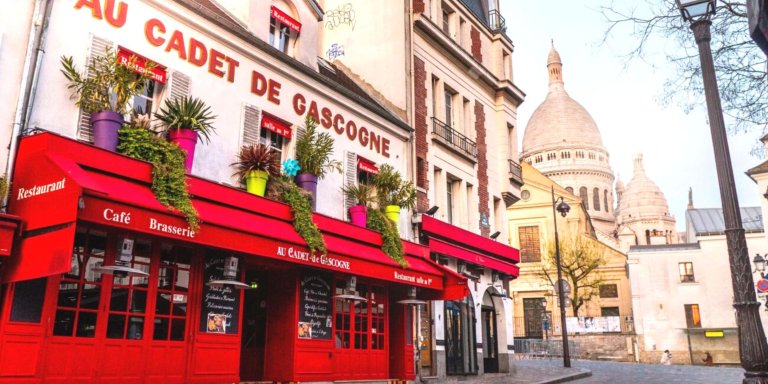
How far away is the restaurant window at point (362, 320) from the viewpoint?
45.5ft

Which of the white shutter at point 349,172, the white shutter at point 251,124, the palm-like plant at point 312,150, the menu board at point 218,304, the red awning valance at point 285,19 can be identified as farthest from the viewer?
the white shutter at point 349,172

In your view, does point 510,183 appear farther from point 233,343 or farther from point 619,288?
point 619,288

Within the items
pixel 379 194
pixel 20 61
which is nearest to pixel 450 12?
pixel 379 194

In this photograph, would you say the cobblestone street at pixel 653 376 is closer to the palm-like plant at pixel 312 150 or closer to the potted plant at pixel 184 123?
Answer: the palm-like plant at pixel 312 150

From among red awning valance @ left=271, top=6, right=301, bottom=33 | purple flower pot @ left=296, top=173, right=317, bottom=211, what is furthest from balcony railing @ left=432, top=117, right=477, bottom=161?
purple flower pot @ left=296, top=173, right=317, bottom=211

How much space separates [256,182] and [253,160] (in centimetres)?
43

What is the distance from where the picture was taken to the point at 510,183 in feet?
79.7

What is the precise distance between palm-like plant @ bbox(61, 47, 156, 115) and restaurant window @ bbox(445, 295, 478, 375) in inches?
463

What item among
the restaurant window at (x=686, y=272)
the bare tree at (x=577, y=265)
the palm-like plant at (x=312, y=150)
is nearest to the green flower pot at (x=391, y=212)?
the palm-like plant at (x=312, y=150)

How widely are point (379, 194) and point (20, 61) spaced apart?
8.92 metres

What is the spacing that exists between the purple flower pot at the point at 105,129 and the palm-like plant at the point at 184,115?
1108 millimetres

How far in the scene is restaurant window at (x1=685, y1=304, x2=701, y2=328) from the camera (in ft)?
148

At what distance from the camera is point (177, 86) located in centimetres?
1143

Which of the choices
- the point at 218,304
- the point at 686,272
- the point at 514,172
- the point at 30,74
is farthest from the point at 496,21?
the point at 686,272
